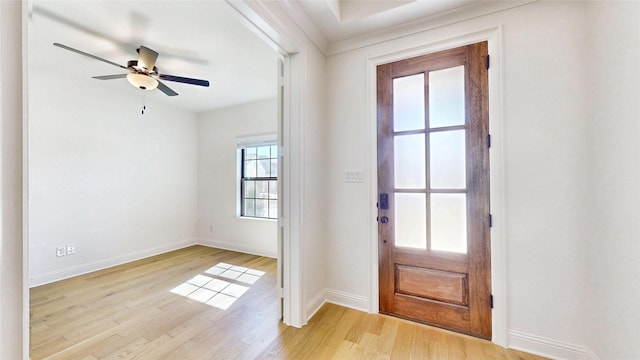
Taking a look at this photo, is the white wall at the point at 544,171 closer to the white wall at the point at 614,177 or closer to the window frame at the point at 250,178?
the white wall at the point at 614,177

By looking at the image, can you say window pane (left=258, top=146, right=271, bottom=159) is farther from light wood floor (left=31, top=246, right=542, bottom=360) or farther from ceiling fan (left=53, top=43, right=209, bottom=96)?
light wood floor (left=31, top=246, right=542, bottom=360)

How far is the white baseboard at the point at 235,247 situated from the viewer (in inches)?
160

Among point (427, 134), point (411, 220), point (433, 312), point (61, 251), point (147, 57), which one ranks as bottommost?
point (433, 312)

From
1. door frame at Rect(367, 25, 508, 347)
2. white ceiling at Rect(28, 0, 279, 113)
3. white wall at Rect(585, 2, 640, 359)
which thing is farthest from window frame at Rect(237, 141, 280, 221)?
white wall at Rect(585, 2, 640, 359)

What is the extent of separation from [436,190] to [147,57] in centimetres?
309

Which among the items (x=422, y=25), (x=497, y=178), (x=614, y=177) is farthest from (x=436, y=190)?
(x=422, y=25)

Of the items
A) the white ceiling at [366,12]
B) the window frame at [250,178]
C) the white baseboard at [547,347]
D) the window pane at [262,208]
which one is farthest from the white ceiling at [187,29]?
the white baseboard at [547,347]

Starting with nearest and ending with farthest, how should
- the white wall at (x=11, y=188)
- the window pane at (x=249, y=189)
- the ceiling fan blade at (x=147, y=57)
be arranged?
the white wall at (x=11, y=188) < the ceiling fan blade at (x=147, y=57) < the window pane at (x=249, y=189)

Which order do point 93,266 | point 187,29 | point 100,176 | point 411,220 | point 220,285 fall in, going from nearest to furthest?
1. point 411,220
2. point 187,29
3. point 220,285
4. point 93,266
5. point 100,176

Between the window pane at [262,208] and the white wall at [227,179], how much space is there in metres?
0.19

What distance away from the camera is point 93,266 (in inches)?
133

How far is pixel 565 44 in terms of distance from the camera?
1.67 metres

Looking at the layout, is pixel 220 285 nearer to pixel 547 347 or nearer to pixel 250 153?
pixel 250 153

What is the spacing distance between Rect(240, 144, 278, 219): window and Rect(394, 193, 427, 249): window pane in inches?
101
